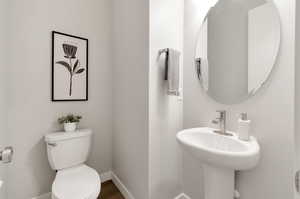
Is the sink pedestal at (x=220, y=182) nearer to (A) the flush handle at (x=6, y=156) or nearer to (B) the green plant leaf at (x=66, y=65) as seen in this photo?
(A) the flush handle at (x=6, y=156)

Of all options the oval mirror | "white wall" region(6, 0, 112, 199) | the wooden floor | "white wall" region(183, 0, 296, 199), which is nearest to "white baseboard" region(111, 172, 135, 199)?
the wooden floor

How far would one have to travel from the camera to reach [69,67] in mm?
1542

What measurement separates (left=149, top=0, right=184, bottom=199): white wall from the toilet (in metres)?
0.50

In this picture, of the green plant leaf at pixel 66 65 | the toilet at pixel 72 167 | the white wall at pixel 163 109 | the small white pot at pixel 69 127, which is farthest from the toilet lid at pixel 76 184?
the green plant leaf at pixel 66 65

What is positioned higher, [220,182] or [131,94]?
[131,94]

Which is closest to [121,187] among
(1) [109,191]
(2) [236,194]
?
(1) [109,191]

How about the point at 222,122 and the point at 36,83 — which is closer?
the point at 222,122

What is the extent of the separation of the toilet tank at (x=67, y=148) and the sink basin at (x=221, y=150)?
0.97 meters

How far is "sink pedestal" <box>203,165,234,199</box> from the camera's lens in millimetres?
946

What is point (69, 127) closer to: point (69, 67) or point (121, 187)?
point (69, 67)

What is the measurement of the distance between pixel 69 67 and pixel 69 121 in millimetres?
567

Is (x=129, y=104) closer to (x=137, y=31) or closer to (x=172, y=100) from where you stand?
(x=172, y=100)

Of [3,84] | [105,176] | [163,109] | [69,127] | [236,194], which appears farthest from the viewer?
[105,176]

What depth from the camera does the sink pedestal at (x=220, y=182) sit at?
3.10ft
